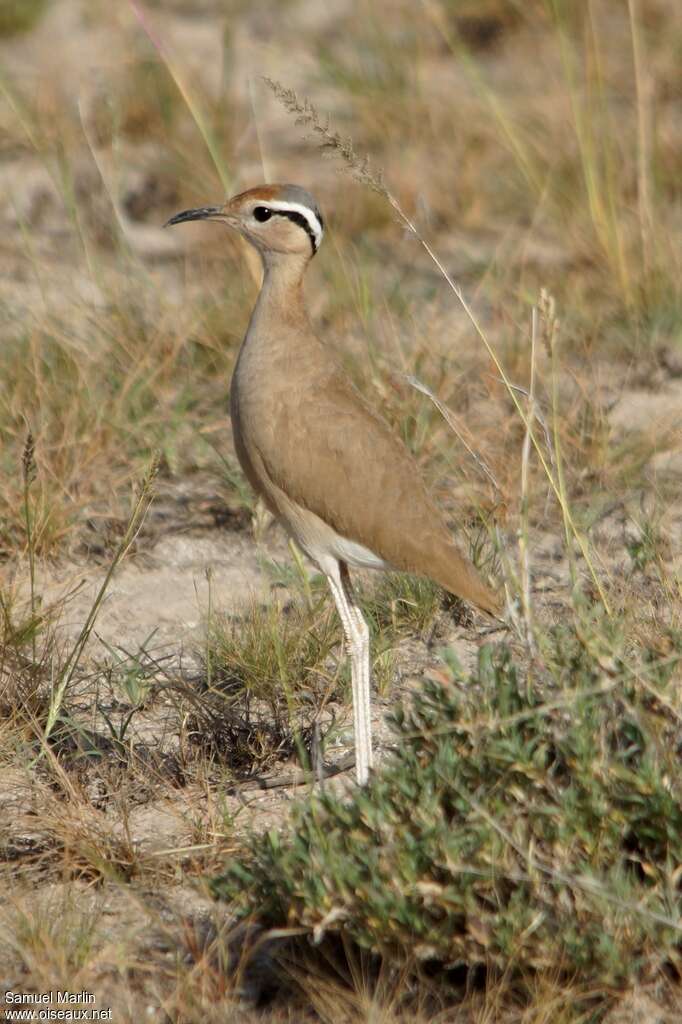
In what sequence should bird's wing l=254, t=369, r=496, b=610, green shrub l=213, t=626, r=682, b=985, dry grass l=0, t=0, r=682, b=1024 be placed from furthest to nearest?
bird's wing l=254, t=369, r=496, b=610, dry grass l=0, t=0, r=682, b=1024, green shrub l=213, t=626, r=682, b=985

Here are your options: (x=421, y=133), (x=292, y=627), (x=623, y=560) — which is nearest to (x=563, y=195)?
(x=421, y=133)

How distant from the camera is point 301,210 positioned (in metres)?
3.81

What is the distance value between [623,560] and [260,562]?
1093 mm

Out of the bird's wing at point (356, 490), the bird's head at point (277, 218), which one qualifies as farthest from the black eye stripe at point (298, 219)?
the bird's wing at point (356, 490)

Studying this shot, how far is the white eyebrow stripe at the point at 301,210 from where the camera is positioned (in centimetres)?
381

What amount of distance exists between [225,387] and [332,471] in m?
1.70

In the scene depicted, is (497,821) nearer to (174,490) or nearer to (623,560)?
(623,560)

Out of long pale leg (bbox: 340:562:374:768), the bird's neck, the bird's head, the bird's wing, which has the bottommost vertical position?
long pale leg (bbox: 340:562:374:768)

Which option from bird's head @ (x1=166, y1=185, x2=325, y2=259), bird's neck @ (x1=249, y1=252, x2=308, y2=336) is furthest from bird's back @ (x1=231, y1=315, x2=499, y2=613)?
bird's head @ (x1=166, y1=185, x2=325, y2=259)

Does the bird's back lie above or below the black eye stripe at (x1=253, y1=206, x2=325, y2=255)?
below

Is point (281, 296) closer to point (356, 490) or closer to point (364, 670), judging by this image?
point (356, 490)

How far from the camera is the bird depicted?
144 inches

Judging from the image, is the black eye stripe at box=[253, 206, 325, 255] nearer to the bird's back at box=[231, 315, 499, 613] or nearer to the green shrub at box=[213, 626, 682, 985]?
the bird's back at box=[231, 315, 499, 613]

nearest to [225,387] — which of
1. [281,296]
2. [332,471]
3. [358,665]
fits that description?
[281,296]
